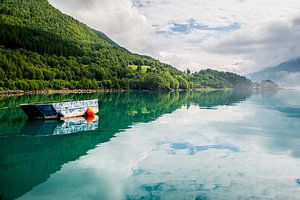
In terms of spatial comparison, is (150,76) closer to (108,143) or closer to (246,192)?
(108,143)

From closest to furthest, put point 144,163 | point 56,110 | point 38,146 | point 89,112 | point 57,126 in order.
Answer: point 144,163, point 38,146, point 57,126, point 56,110, point 89,112

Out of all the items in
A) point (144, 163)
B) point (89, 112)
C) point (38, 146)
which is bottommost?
point (144, 163)

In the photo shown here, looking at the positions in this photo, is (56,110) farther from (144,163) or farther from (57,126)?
(144,163)

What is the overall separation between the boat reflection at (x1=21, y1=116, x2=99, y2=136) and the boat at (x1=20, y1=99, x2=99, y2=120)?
1.19 metres

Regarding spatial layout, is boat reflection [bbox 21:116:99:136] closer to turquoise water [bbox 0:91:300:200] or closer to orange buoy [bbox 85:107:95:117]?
turquoise water [bbox 0:91:300:200]

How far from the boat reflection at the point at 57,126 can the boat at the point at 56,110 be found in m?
1.19

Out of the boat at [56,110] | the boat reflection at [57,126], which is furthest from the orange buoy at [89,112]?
the boat reflection at [57,126]

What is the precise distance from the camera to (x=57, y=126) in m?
39.3

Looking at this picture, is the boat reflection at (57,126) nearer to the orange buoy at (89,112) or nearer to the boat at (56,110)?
the boat at (56,110)

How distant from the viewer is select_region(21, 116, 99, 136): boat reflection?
34531mm

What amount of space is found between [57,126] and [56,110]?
5.50 metres

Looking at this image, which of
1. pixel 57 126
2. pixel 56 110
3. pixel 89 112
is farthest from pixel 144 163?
pixel 89 112

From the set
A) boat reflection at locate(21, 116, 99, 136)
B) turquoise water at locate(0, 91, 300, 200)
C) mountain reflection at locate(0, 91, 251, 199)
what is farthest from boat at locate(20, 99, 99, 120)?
turquoise water at locate(0, 91, 300, 200)

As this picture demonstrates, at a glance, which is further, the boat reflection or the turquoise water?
the boat reflection
